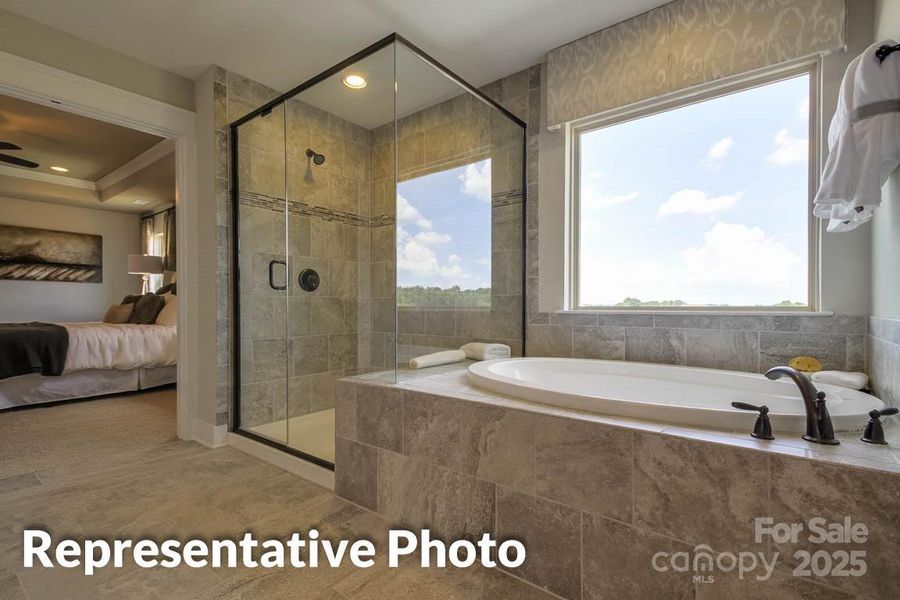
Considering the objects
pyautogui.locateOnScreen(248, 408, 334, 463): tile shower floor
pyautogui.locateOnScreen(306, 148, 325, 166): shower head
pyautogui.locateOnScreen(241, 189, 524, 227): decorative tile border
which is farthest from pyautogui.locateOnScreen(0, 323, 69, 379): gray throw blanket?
pyautogui.locateOnScreen(306, 148, 325, 166): shower head

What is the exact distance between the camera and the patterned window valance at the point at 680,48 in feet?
5.64

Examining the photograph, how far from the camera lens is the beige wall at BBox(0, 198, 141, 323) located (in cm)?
536

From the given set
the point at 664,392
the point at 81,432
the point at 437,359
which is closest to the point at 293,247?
the point at 437,359

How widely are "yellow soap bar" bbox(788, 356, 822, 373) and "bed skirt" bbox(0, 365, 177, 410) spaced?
207 inches

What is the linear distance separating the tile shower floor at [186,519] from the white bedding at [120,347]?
1162 millimetres

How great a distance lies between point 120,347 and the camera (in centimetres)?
393

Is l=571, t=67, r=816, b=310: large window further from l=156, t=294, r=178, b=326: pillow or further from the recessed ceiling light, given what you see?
l=156, t=294, r=178, b=326: pillow

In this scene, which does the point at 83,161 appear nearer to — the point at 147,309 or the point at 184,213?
the point at 147,309

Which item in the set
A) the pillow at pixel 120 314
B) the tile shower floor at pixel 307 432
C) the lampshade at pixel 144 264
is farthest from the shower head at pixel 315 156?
the lampshade at pixel 144 264

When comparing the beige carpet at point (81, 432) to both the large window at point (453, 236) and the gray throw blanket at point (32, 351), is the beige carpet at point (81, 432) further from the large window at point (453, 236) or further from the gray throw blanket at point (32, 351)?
the large window at point (453, 236)

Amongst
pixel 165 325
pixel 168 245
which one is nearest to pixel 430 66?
pixel 165 325

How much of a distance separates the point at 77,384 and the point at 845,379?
5.45m

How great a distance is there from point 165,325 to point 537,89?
175 inches

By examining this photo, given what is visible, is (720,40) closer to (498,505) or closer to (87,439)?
(498,505)
